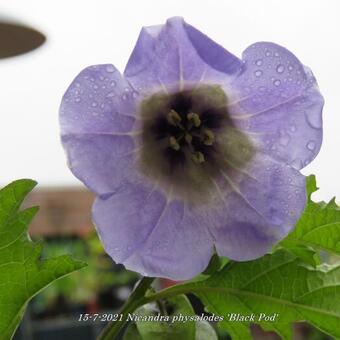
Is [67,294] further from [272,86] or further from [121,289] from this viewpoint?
[272,86]

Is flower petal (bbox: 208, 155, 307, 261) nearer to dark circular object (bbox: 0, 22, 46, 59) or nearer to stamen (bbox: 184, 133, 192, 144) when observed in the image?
Answer: stamen (bbox: 184, 133, 192, 144)

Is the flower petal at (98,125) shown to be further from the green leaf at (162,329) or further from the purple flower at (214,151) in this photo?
the green leaf at (162,329)

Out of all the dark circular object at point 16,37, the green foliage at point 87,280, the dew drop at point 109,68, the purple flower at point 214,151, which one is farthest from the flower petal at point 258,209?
the green foliage at point 87,280

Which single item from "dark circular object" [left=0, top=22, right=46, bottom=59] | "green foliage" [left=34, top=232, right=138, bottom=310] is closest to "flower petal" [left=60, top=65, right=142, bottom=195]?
"dark circular object" [left=0, top=22, right=46, bottom=59]

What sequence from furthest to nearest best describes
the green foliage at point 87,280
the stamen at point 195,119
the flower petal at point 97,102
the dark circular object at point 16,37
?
1. the green foliage at point 87,280
2. the dark circular object at point 16,37
3. the stamen at point 195,119
4. the flower petal at point 97,102

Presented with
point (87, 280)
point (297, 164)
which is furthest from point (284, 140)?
point (87, 280)
